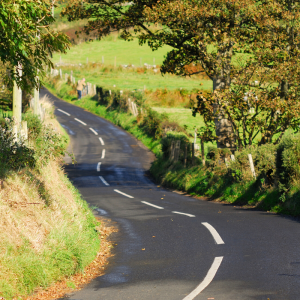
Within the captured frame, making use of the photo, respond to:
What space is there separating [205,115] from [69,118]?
111ft

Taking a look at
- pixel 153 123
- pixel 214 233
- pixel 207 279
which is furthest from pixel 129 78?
pixel 207 279

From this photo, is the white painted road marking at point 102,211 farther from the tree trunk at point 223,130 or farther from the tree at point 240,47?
the tree trunk at point 223,130

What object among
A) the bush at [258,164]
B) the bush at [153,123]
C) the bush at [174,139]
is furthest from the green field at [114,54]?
the bush at [258,164]

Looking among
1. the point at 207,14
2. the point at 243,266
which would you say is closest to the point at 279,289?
the point at 243,266

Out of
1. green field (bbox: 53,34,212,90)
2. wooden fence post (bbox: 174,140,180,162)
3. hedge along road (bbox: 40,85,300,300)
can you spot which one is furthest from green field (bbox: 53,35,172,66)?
hedge along road (bbox: 40,85,300,300)

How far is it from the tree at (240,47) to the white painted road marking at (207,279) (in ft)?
35.7

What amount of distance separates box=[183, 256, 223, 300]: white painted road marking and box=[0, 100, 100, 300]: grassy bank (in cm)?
235

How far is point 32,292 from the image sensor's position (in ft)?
23.6

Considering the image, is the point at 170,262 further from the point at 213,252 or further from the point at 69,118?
the point at 69,118

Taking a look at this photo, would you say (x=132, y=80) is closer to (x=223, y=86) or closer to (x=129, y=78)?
(x=129, y=78)

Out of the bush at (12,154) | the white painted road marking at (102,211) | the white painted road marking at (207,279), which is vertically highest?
the bush at (12,154)

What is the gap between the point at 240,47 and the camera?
19.1 m

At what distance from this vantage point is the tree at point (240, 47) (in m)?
18.5

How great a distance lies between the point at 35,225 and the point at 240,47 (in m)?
13.2
